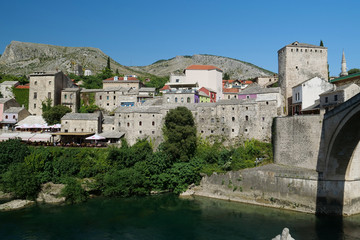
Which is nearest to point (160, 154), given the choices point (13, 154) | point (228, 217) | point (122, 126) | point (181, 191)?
point (181, 191)

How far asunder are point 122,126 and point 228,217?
70.9 ft

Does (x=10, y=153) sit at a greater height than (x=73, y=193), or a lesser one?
greater

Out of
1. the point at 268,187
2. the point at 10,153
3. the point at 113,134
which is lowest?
the point at 268,187

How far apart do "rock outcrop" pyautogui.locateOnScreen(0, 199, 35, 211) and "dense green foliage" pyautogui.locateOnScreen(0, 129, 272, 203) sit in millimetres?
865

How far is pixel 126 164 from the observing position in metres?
34.2

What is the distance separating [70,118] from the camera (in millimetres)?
41875

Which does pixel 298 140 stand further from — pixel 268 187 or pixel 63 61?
pixel 63 61

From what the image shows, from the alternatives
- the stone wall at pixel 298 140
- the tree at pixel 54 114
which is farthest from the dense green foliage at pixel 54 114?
the stone wall at pixel 298 140

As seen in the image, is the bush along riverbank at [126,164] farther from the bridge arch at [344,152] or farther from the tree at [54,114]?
the tree at [54,114]

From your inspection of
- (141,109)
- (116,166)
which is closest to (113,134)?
(141,109)

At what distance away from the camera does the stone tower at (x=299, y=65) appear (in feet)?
132

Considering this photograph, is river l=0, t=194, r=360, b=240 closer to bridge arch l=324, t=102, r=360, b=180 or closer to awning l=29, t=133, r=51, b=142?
bridge arch l=324, t=102, r=360, b=180

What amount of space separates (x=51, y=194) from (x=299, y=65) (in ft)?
120

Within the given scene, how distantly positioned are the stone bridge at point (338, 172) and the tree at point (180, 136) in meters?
14.8
